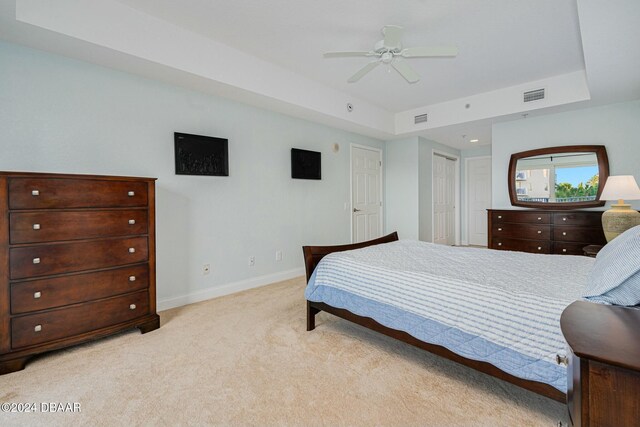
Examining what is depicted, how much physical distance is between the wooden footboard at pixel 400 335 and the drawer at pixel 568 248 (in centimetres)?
232

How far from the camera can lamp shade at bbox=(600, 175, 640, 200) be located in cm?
310

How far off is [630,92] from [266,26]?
161 inches

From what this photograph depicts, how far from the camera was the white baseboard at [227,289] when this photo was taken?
313 centimetres

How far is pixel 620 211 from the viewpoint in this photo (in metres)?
3.08

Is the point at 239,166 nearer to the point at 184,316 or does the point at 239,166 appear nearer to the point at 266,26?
the point at 266,26

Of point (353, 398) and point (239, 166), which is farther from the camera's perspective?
point (239, 166)

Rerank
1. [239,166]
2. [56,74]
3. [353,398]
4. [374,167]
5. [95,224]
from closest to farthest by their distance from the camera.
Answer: [353,398] → [95,224] → [56,74] → [239,166] → [374,167]

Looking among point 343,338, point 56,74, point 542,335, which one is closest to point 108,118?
point 56,74

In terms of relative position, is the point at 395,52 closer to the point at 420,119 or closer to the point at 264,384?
the point at 420,119

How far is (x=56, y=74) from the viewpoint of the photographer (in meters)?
2.49

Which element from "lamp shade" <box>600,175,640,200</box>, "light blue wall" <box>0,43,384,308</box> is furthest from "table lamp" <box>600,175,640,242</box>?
"light blue wall" <box>0,43,384,308</box>

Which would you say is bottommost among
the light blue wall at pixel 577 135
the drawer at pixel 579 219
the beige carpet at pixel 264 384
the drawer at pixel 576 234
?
the beige carpet at pixel 264 384

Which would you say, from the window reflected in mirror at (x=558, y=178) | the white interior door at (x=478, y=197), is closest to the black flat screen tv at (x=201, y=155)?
the window reflected in mirror at (x=558, y=178)

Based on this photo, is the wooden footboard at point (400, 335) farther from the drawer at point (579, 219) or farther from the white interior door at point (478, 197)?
the white interior door at point (478, 197)
